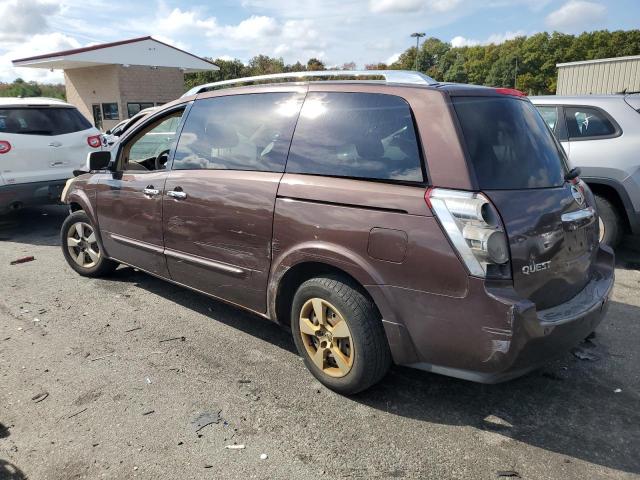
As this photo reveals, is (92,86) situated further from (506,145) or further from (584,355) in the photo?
(584,355)

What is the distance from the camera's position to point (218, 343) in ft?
12.7

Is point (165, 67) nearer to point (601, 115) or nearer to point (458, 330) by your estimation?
point (601, 115)

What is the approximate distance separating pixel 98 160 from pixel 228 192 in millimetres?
1931

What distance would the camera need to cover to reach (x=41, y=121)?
7.52 meters

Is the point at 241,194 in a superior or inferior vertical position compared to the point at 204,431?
superior

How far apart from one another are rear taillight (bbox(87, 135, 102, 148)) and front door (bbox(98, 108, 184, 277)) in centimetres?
335

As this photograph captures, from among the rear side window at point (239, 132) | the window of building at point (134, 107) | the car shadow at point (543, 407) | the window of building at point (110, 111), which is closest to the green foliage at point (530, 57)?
the window of building at point (134, 107)

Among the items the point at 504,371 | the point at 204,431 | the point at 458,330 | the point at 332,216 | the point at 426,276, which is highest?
the point at 332,216

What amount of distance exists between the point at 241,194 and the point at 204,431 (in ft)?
4.98

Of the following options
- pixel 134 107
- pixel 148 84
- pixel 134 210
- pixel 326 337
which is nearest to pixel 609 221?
pixel 326 337

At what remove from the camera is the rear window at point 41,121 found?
720 centimetres

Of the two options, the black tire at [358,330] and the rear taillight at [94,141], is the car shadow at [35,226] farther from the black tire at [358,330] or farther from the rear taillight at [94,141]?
the black tire at [358,330]

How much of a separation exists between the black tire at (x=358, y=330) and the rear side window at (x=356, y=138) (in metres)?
0.66

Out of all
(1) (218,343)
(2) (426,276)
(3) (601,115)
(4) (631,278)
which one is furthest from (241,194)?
(3) (601,115)
